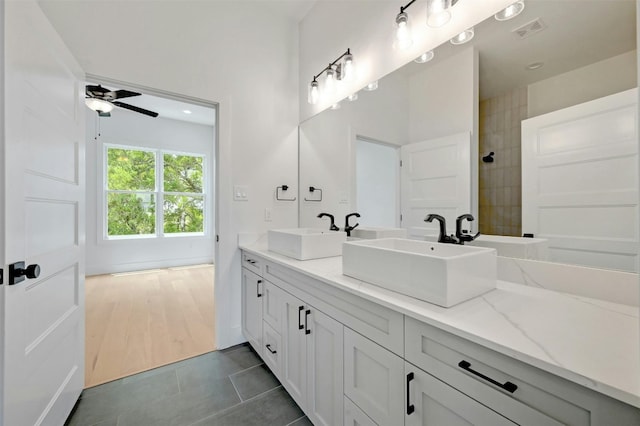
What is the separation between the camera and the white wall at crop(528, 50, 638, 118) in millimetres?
819

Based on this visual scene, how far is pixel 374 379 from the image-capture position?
965 mm

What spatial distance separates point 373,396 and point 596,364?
0.67 meters

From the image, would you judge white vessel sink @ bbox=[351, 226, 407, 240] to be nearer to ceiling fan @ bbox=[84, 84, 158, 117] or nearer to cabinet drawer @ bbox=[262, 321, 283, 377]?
cabinet drawer @ bbox=[262, 321, 283, 377]

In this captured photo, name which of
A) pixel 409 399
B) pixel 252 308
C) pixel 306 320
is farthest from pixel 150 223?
pixel 409 399

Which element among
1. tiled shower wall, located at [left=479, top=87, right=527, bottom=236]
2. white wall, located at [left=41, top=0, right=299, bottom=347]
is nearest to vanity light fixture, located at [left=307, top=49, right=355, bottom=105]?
white wall, located at [left=41, top=0, right=299, bottom=347]

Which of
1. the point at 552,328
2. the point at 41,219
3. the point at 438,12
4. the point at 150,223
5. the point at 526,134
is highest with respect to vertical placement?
the point at 438,12

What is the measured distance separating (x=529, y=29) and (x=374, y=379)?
1496 mm

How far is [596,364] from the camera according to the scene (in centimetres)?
53

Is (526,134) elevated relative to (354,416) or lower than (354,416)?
elevated

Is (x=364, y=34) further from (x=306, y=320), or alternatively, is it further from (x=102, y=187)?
(x=102, y=187)

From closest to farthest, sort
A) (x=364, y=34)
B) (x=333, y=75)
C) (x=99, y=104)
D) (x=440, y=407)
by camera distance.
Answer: (x=440, y=407), (x=364, y=34), (x=333, y=75), (x=99, y=104)

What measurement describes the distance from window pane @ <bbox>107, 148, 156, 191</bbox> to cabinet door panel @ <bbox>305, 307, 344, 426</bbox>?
4.93 metres

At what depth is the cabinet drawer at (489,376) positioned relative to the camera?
56 cm

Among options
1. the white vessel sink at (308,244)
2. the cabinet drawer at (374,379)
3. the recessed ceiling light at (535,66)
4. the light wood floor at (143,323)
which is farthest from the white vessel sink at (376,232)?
the light wood floor at (143,323)
